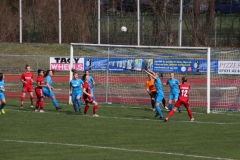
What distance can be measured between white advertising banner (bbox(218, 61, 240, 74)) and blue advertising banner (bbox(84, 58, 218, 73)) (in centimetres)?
40

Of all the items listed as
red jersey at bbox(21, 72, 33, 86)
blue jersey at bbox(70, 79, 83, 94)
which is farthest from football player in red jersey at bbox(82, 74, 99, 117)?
red jersey at bbox(21, 72, 33, 86)

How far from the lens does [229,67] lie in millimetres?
30203

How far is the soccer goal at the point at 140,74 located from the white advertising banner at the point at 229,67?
1.15 feet

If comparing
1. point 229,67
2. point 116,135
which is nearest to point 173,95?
point 229,67

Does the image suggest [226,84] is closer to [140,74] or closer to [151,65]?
[151,65]

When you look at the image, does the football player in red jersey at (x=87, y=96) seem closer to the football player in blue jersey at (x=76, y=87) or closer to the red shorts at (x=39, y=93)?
the football player in blue jersey at (x=76, y=87)

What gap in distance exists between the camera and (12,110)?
29328 millimetres

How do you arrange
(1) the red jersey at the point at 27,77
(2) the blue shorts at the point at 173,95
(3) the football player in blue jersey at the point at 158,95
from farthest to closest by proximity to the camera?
(1) the red jersey at the point at 27,77 → (2) the blue shorts at the point at 173,95 → (3) the football player in blue jersey at the point at 158,95

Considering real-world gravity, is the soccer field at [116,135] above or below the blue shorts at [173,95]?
below

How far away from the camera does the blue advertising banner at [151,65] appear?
31.9 m

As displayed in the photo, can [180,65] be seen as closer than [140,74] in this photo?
Yes

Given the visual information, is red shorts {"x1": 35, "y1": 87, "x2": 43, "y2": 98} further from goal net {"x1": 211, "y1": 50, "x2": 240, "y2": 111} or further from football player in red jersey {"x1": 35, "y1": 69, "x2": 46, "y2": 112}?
goal net {"x1": 211, "y1": 50, "x2": 240, "y2": 111}

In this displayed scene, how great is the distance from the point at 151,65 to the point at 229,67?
4387 mm

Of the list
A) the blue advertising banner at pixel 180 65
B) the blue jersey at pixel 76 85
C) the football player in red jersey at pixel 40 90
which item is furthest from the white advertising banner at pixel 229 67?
the football player in red jersey at pixel 40 90
